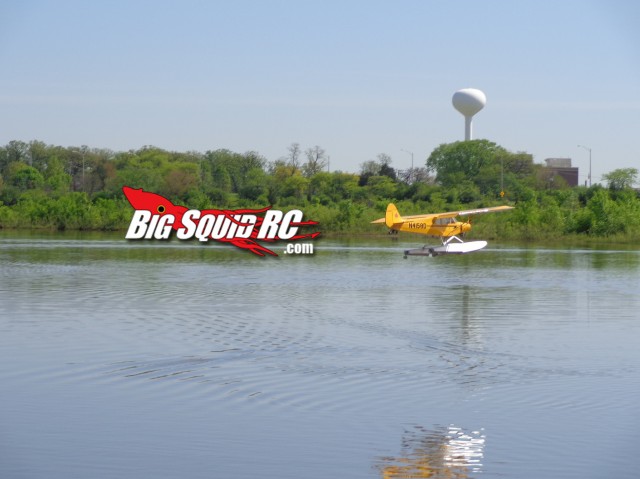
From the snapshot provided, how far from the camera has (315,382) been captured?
20312mm

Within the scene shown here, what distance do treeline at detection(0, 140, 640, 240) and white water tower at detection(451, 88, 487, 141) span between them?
8.58 metres

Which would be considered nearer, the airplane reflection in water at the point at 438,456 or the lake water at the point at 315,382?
the airplane reflection in water at the point at 438,456

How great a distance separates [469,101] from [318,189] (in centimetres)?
2538

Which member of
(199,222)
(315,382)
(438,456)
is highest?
(199,222)

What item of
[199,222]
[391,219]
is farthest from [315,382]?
[391,219]

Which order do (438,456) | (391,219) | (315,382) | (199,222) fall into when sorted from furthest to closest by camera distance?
(391,219), (199,222), (315,382), (438,456)

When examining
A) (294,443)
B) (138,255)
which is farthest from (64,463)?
(138,255)

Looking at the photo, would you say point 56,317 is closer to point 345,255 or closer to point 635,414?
point 635,414

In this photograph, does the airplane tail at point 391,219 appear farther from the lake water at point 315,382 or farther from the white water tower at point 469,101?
the white water tower at point 469,101

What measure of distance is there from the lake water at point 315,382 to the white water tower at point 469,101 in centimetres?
11322

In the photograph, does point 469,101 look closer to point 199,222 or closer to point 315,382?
point 199,222

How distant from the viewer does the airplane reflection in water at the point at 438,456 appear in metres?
14.4

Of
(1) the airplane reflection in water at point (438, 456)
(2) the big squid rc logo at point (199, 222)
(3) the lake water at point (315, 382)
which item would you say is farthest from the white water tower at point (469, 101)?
(1) the airplane reflection in water at point (438, 456)

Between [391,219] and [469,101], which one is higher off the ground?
[469,101]
